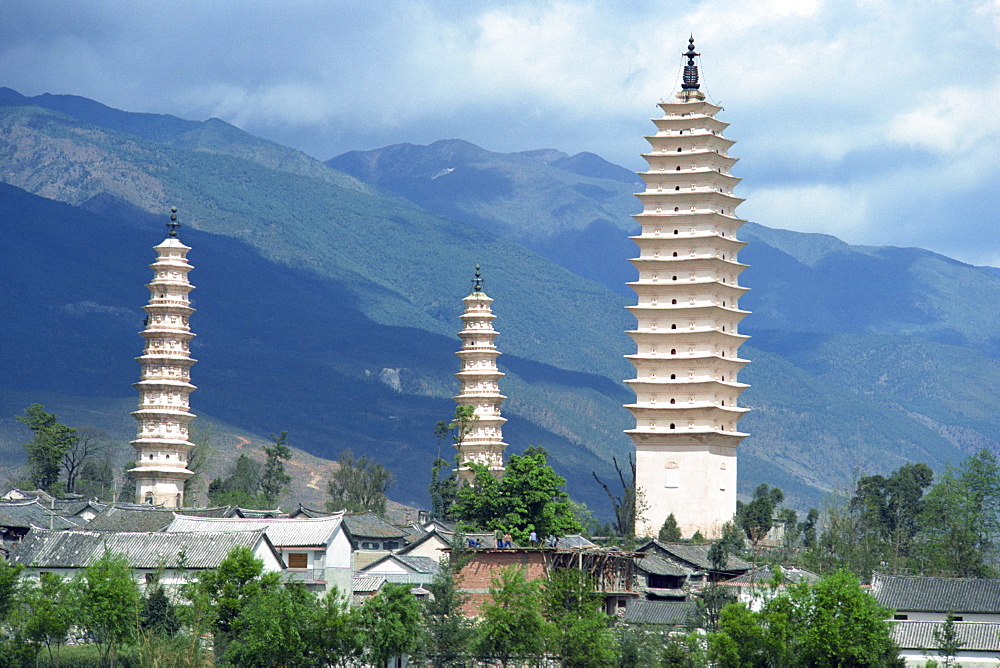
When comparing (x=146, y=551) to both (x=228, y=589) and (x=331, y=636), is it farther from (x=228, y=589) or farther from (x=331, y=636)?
(x=331, y=636)

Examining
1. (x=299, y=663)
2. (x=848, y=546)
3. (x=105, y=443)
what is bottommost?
(x=299, y=663)

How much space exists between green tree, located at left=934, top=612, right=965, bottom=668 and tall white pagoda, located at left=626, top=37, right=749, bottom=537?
41300 millimetres

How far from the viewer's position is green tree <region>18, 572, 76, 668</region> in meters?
56.7

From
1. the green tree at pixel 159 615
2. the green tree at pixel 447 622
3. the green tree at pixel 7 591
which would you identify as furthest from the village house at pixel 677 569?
the green tree at pixel 7 591

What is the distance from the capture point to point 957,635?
198 feet

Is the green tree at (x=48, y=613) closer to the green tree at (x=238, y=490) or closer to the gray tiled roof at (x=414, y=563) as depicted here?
the gray tiled roof at (x=414, y=563)

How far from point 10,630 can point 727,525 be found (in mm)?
49305

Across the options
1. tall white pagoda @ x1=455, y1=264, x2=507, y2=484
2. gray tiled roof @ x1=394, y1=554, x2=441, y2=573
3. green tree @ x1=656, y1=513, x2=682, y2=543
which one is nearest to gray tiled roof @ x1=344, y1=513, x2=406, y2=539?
gray tiled roof @ x1=394, y1=554, x2=441, y2=573

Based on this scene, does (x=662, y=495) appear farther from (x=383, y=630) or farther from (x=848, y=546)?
(x=383, y=630)

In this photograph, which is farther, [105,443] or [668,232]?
[105,443]

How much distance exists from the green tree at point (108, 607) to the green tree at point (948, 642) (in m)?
27.4

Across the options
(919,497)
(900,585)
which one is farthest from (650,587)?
(919,497)

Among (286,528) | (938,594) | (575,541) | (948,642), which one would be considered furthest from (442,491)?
(948,642)

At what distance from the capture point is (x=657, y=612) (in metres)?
70.7
